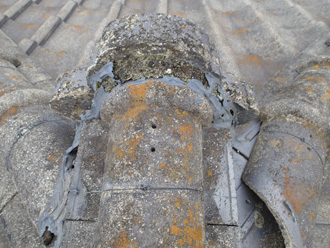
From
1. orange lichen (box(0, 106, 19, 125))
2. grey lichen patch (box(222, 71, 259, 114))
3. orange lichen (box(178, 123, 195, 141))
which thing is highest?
orange lichen (box(178, 123, 195, 141))

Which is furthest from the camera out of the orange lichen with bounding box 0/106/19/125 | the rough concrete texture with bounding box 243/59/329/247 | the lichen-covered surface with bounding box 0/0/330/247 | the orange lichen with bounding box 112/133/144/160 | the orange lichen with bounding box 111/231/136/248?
the orange lichen with bounding box 0/106/19/125

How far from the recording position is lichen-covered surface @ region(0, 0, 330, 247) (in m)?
1.17

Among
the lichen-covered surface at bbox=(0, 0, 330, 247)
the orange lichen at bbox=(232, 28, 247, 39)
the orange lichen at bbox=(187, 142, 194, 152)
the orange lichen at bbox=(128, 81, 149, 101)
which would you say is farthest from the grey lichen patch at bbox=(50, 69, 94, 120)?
the orange lichen at bbox=(232, 28, 247, 39)

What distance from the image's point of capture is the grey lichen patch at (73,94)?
4.06 feet

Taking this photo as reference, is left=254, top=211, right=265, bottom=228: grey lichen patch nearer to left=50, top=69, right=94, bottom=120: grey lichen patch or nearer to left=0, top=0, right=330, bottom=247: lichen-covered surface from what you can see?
left=0, top=0, right=330, bottom=247: lichen-covered surface

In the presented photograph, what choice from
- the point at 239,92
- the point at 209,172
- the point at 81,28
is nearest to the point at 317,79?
the point at 239,92

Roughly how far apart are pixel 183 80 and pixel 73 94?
52 centimetres

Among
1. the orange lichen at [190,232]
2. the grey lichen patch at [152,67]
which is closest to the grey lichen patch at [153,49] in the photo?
the grey lichen patch at [152,67]

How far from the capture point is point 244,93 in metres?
1.30

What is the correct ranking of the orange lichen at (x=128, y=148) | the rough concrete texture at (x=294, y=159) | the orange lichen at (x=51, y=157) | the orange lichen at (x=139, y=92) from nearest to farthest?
1. the orange lichen at (x=128, y=148)
2. the orange lichen at (x=139, y=92)
3. the rough concrete texture at (x=294, y=159)
4. the orange lichen at (x=51, y=157)

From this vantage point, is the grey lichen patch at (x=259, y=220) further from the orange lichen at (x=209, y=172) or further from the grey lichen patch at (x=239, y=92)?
the grey lichen patch at (x=239, y=92)

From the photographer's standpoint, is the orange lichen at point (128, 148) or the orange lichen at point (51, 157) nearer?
the orange lichen at point (128, 148)

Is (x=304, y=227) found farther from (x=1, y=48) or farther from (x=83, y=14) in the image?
(x=83, y=14)

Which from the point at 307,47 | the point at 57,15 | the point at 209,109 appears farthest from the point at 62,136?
the point at 307,47
